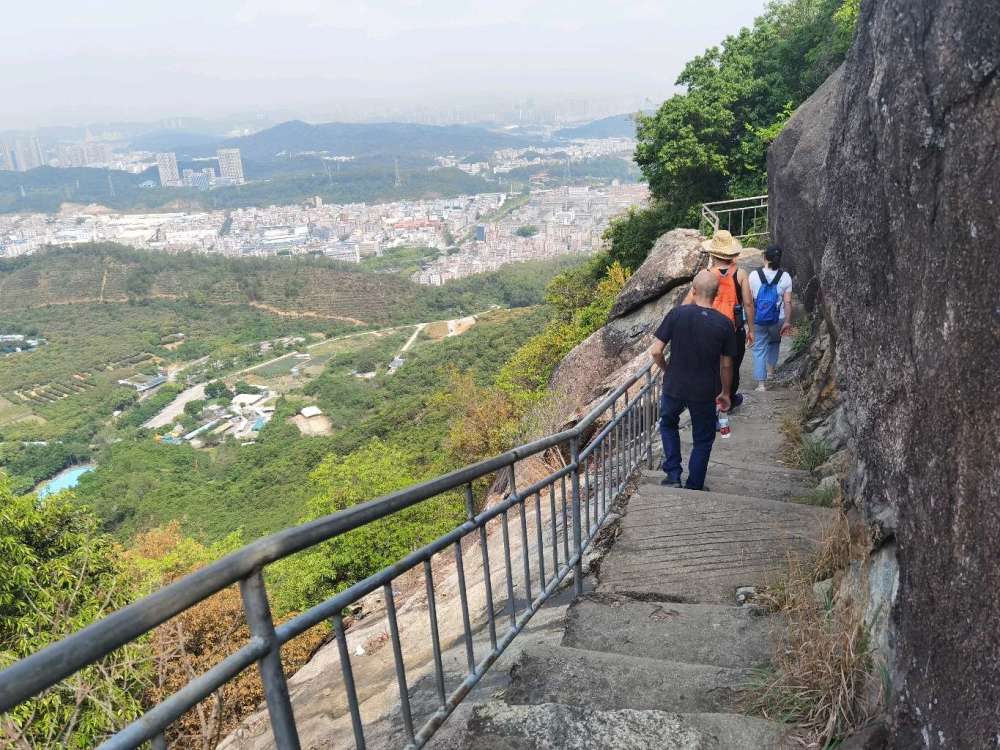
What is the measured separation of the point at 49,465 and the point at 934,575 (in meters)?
67.0

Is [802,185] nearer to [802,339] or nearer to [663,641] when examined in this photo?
[802,339]

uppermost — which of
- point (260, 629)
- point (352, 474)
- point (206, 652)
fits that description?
point (260, 629)

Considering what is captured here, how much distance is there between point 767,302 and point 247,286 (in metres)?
115

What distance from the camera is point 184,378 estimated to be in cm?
8538

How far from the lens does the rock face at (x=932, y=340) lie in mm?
1650

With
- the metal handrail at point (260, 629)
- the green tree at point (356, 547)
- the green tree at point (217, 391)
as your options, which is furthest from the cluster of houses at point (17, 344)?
the metal handrail at point (260, 629)

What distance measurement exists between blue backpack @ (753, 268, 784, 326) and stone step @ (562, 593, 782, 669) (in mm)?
4578

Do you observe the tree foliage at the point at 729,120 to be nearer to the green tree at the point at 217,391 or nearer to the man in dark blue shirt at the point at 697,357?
the man in dark blue shirt at the point at 697,357

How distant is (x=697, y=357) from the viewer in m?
4.77

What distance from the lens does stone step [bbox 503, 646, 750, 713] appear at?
2705 millimetres

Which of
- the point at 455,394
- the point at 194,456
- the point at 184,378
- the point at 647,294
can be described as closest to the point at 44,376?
the point at 184,378

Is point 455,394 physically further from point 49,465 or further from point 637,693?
point 49,465

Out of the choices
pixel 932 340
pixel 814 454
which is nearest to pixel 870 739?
pixel 932 340

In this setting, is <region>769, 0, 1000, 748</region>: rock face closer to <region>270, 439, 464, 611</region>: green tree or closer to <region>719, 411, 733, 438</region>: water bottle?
<region>719, 411, 733, 438</region>: water bottle
